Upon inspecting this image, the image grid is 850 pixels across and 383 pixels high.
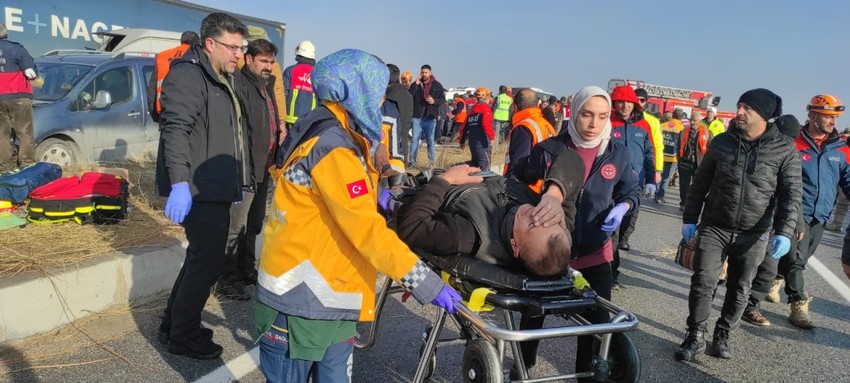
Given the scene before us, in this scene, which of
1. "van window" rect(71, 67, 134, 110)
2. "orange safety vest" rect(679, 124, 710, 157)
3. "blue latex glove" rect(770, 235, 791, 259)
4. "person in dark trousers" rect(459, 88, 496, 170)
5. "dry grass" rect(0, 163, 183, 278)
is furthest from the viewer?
"orange safety vest" rect(679, 124, 710, 157)

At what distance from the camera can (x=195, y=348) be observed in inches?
135

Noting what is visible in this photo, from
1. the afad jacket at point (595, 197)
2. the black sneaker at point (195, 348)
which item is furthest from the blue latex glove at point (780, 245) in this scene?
the black sneaker at point (195, 348)

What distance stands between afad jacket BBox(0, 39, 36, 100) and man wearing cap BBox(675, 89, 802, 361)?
7689 millimetres

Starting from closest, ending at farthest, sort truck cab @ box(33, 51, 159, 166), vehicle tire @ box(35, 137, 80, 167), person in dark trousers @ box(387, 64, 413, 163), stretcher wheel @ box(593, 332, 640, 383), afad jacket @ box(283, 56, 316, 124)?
stretcher wheel @ box(593, 332, 640, 383), afad jacket @ box(283, 56, 316, 124), vehicle tire @ box(35, 137, 80, 167), truck cab @ box(33, 51, 159, 166), person in dark trousers @ box(387, 64, 413, 163)

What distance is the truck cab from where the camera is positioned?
297 inches

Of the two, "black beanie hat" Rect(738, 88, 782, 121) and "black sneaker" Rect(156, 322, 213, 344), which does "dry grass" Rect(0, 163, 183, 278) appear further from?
"black beanie hat" Rect(738, 88, 782, 121)

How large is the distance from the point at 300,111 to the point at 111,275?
289 cm

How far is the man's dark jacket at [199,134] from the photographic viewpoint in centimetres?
316

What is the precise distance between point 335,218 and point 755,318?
4.63m

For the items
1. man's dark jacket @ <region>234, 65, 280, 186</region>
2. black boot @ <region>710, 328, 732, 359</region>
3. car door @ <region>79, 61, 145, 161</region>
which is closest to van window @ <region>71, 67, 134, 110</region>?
car door @ <region>79, 61, 145, 161</region>

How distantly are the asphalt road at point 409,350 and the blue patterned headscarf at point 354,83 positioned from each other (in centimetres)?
194

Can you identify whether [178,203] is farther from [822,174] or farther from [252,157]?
[822,174]

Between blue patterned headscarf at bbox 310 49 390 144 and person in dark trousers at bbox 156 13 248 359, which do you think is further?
person in dark trousers at bbox 156 13 248 359

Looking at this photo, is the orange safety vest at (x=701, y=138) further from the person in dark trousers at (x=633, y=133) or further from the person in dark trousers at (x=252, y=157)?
the person in dark trousers at (x=252, y=157)
